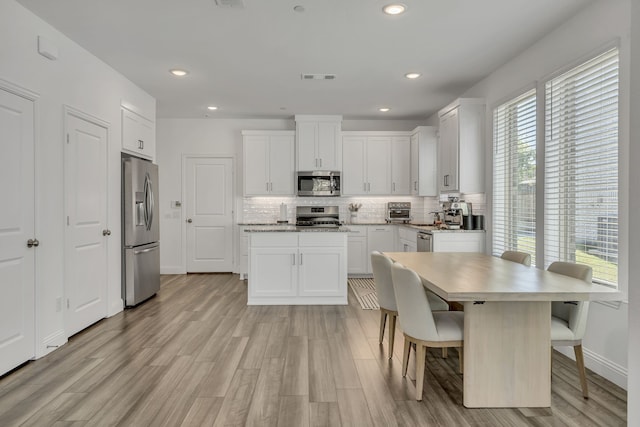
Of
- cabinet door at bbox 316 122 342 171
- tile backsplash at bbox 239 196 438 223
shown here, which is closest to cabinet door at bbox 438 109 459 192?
tile backsplash at bbox 239 196 438 223

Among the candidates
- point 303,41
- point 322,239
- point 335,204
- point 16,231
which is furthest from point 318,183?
point 16,231

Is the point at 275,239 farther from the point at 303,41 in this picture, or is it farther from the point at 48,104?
the point at 48,104

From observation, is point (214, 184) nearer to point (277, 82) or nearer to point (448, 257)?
point (277, 82)

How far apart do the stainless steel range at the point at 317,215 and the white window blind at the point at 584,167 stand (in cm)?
400

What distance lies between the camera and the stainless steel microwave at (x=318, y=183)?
6871 millimetres

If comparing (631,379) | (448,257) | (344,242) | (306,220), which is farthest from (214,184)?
(631,379)

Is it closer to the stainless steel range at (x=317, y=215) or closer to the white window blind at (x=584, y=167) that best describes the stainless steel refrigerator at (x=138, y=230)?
the stainless steel range at (x=317, y=215)

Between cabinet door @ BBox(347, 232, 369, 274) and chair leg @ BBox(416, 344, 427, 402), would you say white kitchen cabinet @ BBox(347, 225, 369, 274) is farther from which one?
chair leg @ BBox(416, 344, 427, 402)

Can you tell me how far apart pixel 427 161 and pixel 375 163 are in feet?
3.00

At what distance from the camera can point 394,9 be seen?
3135mm

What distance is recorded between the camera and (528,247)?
13.1ft

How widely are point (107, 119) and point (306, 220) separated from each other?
3677 millimetres

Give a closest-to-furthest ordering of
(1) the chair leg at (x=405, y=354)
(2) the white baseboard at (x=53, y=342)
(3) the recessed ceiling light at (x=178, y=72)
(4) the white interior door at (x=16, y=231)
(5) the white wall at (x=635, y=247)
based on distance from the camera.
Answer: (5) the white wall at (x=635, y=247) < (1) the chair leg at (x=405, y=354) < (4) the white interior door at (x=16, y=231) < (2) the white baseboard at (x=53, y=342) < (3) the recessed ceiling light at (x=178, y=72)

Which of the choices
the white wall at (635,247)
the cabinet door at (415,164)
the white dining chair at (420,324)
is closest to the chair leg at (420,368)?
the white dining chair at (420,324)
